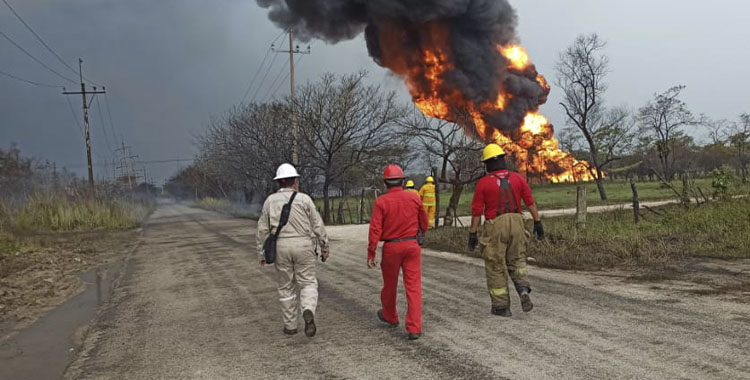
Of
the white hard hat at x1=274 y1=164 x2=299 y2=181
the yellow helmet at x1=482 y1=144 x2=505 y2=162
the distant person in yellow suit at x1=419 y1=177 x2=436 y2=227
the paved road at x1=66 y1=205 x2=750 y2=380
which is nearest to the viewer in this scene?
the paved road at x1=66 y1=205 x2=750 y2=380

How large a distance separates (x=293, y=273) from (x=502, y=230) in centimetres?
235

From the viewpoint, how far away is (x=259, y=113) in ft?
100

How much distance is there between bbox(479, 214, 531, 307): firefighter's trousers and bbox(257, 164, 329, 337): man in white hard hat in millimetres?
1858

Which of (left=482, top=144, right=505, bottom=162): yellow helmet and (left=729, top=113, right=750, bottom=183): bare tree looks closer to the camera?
(left=482, top=144, right=505, bottom=162): yellow helmet

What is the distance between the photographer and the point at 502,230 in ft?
18.3

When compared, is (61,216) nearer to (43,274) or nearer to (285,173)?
(43,274)

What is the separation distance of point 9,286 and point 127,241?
34.5ft

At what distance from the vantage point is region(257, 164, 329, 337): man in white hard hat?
516 cm

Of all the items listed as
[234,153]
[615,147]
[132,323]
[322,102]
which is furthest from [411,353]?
[615,147]

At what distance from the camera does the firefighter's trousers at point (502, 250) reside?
555 centimetres

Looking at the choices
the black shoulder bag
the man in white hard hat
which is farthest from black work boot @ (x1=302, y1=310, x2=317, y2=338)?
the black shoulder bag

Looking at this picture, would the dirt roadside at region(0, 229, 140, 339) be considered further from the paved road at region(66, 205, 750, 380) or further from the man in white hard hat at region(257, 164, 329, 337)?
the man in white hard hat at region(257, 164, 329, 337)

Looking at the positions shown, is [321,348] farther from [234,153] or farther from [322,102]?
[234,153]

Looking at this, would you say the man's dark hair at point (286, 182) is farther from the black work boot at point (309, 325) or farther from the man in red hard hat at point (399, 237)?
the black work boot at point (309, 325)
